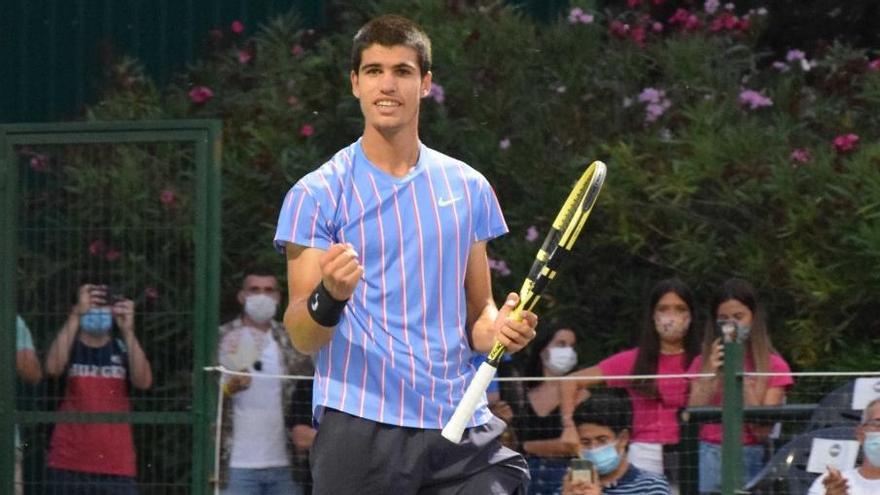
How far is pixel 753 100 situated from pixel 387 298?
5.38m

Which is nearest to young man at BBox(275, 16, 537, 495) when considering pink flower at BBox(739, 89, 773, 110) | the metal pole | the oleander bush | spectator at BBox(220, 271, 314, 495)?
the metal pole

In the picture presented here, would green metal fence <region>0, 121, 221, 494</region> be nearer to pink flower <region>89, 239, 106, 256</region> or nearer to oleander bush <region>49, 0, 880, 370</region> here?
pink flower <region>89, 239, 106, 256</region>

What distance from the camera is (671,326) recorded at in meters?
8.30

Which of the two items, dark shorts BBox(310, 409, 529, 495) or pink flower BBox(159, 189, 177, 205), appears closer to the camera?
dark shorts BBox(310, 409, 529, 495)

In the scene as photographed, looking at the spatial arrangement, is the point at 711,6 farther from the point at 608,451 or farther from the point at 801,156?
the point at 608,451

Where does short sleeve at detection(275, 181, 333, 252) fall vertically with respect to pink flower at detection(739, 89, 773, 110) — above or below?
below

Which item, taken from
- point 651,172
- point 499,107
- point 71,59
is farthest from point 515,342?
point 71,59

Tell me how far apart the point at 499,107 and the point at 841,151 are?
1.85 meters

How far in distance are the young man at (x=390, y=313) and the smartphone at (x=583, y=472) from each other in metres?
2.89

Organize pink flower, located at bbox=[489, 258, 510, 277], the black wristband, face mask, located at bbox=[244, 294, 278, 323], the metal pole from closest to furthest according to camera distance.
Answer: the black wristband → the metal pole → face mask, located at bbox=[244, 294, 278, 323] → pink flower, located at bbox=[489, 258, 510, 277]

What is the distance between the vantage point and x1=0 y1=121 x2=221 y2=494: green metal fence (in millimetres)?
7961

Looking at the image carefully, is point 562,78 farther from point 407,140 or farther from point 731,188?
point 407,140

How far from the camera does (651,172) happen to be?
9.36 metres

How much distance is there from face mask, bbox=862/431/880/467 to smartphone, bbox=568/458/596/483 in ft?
3.58
